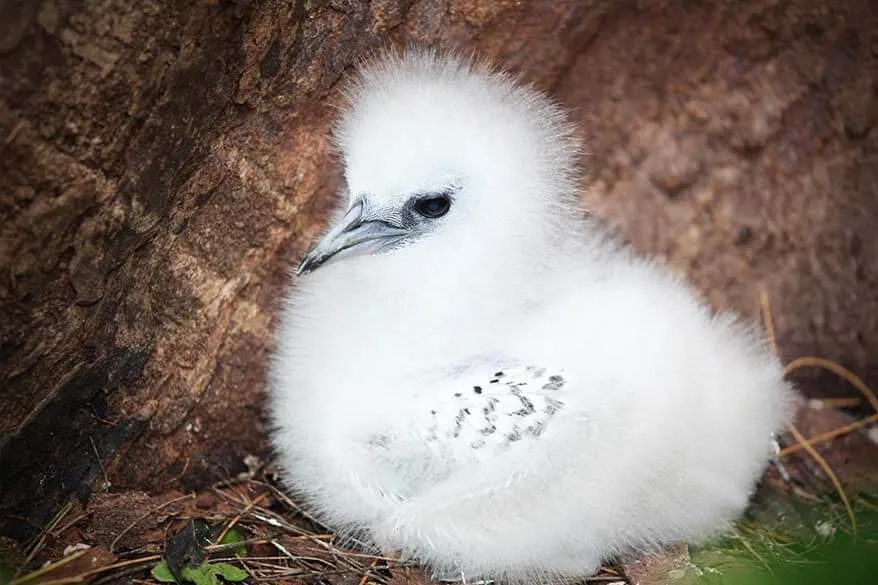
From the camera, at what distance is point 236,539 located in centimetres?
246

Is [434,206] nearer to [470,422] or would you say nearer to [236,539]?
[470,422]

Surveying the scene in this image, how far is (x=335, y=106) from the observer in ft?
8.43

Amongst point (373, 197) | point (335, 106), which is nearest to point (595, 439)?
point (373, 197)

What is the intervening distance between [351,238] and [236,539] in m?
0.86

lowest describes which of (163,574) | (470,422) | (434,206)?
(163,574)

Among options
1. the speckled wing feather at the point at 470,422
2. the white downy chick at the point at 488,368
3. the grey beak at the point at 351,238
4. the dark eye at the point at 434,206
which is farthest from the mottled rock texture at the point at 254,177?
the speckled wing feather at the point at 470,422

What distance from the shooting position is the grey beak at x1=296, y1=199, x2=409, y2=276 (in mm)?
2400

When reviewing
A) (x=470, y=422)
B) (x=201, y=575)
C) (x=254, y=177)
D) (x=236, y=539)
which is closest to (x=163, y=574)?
(x=201, y=575)

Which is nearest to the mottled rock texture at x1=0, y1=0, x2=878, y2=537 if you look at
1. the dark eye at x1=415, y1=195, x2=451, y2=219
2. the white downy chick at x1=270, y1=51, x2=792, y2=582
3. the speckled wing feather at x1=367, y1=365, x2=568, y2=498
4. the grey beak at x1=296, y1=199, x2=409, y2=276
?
the white downy chick at x1=270, y1=51, x2=792, y2=582

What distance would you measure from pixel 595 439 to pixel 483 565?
42 cm

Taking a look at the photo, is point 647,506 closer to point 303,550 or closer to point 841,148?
point 303,550

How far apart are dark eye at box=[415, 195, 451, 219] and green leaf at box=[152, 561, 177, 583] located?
109 centimetres

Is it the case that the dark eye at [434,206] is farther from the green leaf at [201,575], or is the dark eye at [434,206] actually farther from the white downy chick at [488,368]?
the green leaf at [201,575]

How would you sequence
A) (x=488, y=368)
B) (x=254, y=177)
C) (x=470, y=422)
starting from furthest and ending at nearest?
(x=254, y=177)
(x=488, y=368)
(x=470, y=422)
